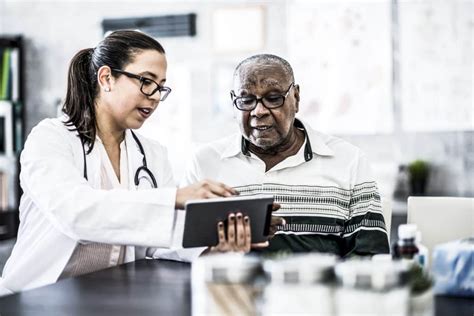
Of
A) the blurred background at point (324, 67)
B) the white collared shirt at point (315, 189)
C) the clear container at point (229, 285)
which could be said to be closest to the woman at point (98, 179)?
the white collared shirt at point (315, 189)

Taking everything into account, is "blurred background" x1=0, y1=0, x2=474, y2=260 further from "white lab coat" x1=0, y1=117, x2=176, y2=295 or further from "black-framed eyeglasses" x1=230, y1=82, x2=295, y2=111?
"white lab coat" x1=0, y1=117, x2=176, y2=295

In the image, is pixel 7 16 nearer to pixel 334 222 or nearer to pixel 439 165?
pixel 439 165

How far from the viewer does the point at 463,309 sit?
4.31ft

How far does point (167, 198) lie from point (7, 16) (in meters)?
4.18

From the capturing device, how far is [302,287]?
37.0 inches

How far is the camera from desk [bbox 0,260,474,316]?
1349 millimetres

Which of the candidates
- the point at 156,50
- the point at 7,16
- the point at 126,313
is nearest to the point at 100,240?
the point at 126,313

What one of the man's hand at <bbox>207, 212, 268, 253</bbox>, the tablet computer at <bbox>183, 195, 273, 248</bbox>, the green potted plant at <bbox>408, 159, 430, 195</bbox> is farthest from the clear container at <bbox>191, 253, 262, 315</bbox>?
the green potted plant at <bbox>408, 159, 430, 195</bbox>

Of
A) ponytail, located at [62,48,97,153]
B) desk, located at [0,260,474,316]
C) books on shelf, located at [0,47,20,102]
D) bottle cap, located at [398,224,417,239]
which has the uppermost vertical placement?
books on shelf, located at [0,47,20,102]

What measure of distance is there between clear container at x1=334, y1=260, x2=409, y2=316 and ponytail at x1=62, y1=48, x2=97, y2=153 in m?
1.31

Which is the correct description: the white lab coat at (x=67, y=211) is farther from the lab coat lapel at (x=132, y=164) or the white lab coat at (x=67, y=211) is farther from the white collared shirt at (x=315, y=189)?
the white collared shirt at (x=315, y=189)

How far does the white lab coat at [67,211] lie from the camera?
1.73 m

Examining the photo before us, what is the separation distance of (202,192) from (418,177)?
9.15 feet

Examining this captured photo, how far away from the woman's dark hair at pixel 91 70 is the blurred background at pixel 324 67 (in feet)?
7.56
